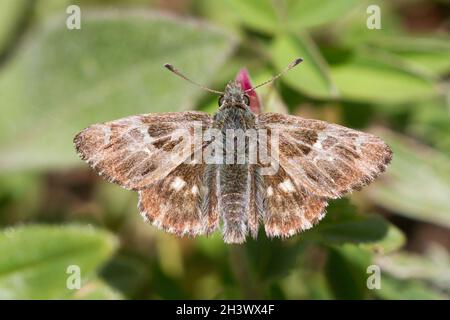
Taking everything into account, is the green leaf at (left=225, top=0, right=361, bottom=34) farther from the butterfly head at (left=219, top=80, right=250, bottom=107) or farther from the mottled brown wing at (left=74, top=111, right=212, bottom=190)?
the mottled brown wing at (left=74, top=111, right=212, bottom=190)

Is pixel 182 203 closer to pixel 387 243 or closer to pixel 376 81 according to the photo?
pixel 387 243

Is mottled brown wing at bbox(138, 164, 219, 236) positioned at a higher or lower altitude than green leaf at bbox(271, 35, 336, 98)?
lower

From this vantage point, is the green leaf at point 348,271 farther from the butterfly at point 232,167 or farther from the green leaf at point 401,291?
the butterfly at point 232,167

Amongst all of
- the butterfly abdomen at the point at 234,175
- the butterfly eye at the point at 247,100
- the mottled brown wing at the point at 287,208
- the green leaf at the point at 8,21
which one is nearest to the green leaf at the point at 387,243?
the mottled brown wing at the point at 287,208

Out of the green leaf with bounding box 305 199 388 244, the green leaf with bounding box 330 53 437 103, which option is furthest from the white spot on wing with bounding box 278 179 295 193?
the green leaf with bounding box 330 53 437 103
